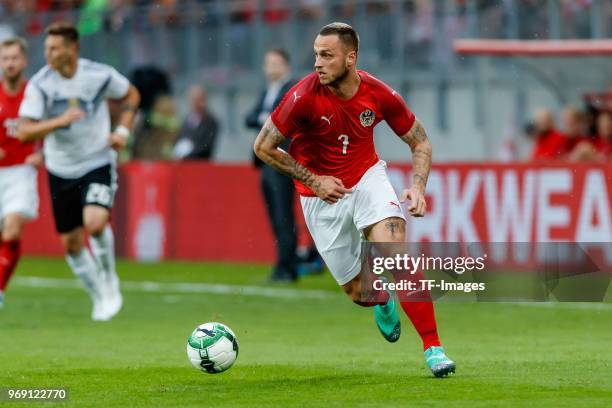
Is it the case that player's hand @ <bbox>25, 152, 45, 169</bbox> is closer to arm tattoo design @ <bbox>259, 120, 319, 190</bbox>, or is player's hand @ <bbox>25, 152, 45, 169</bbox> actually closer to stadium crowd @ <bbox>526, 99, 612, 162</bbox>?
arm tattoo design @ <bbox>259, 120, 319, 190</bbox>

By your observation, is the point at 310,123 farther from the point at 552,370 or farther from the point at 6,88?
the point at 6,88

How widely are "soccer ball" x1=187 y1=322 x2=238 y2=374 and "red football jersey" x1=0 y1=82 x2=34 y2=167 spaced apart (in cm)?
592

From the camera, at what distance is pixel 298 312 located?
14602 mm

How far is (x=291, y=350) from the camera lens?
37.2 feet

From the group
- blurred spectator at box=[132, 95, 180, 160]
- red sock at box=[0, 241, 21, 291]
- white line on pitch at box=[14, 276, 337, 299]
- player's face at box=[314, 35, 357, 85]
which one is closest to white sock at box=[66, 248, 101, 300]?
red sock at box=[0, 241, 21, 291]

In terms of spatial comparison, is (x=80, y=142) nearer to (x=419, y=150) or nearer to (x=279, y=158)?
(x=279, y=158)

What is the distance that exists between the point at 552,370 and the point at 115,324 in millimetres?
5142

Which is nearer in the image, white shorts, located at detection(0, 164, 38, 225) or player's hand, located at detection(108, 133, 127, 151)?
player's hand, located at detection(108, 133, 127, 151)

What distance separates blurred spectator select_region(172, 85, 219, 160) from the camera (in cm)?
2125

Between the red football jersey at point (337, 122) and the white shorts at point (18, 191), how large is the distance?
5.41 meters

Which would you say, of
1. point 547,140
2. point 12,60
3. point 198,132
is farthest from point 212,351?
point 198,132

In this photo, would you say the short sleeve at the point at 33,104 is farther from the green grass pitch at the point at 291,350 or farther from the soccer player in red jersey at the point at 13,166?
the green grass pitch at the point at 291,350

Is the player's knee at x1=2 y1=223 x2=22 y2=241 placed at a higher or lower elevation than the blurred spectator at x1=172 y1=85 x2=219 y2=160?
higher

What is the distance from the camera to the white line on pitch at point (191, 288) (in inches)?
650
